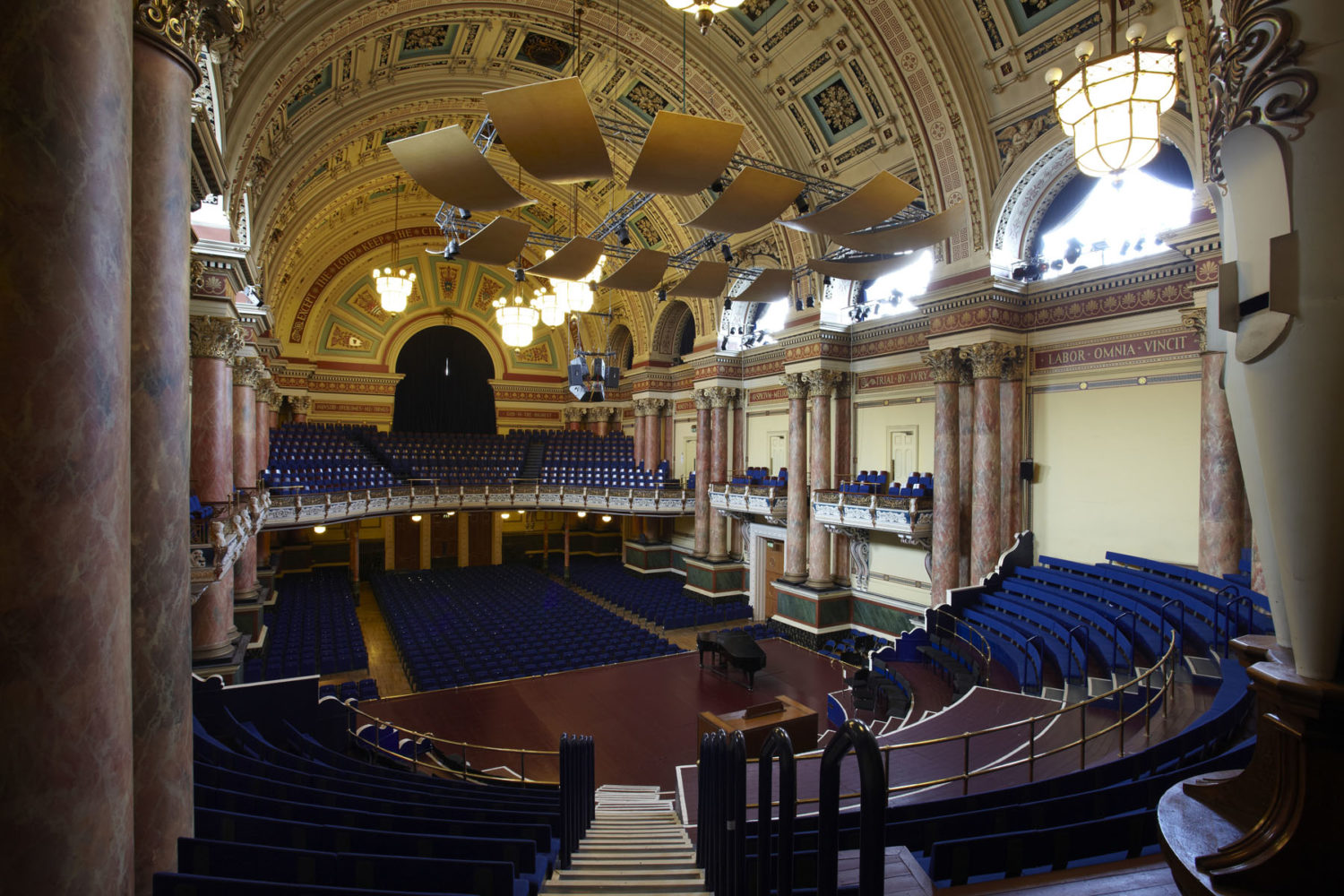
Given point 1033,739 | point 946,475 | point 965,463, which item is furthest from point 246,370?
point 1033,739

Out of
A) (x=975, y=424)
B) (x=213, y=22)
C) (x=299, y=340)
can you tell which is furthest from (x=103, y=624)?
(x=299, y=340)

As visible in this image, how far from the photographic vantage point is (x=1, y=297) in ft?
7.13

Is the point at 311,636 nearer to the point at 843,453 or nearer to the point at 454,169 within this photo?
the point at 454,169

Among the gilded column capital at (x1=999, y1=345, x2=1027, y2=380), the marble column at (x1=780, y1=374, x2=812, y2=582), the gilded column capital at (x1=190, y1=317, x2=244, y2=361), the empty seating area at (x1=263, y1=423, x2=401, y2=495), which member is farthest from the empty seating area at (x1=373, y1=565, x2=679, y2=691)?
the gilded column capital at (x1=999, y1=345, x2=1027, y2=380)

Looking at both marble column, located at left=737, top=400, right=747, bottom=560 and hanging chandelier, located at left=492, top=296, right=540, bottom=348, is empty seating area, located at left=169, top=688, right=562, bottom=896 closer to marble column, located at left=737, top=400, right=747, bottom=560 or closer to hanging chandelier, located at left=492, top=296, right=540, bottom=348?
hanging chandelier, located at left=492, top=296, right=540, bottom=348

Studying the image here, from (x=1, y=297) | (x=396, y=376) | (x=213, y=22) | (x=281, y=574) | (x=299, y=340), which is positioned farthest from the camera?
(x=396, y=376)

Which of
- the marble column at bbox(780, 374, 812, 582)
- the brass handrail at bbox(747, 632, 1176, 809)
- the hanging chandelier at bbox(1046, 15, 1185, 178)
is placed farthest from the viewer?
the marble column at bbox(780, 374, 812, 582)

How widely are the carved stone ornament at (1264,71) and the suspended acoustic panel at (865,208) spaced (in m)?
4.95

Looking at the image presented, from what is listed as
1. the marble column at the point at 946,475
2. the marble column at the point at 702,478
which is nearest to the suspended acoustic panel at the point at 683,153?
the marble column at the point at 946,475

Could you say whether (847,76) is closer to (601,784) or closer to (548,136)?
(548,136)

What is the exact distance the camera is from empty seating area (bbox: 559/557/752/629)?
742 inches

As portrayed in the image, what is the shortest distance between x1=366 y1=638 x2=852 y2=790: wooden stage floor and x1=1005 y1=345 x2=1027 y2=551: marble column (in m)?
4.60

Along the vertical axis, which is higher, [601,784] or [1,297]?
[1,297]

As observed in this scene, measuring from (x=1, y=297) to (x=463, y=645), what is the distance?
564 inches
